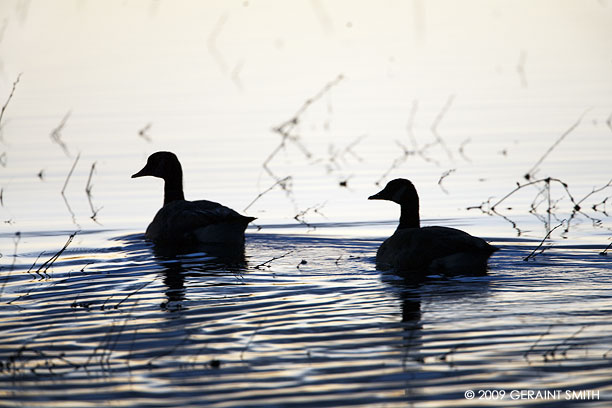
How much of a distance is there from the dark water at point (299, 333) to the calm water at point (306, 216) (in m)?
0.03

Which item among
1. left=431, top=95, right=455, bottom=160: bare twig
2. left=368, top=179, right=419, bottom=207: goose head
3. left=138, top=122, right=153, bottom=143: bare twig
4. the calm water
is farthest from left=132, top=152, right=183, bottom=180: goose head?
left=431, top=95, right=455, bottom=160: bare twig

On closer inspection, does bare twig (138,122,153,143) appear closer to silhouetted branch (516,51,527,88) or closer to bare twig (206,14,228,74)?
bare twig (206,14,228,74)

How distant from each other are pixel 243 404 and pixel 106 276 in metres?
5.53

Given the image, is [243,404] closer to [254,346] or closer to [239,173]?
[254,346]

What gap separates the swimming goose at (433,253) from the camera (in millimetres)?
12289

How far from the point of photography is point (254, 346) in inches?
339

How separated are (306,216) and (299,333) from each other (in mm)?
7695

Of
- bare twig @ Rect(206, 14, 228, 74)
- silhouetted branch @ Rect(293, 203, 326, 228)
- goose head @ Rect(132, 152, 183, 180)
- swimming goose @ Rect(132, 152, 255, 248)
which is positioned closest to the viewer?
swimming goose @ Rect(132, 152, 255, 248)

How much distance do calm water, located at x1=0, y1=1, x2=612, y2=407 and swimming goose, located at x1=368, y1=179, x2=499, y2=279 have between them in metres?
0.32

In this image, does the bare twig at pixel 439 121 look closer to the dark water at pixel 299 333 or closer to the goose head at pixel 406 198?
the goose head at pixel 406 198

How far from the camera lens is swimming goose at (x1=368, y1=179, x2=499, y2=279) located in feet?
40.3

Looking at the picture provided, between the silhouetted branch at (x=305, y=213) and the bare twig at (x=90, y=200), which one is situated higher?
the bare twig at (x=90, y=200)

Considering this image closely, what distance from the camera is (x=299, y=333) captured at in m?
9.12

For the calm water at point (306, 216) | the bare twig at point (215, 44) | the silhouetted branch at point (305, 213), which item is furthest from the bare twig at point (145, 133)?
the bare twig at point (215, 44)
